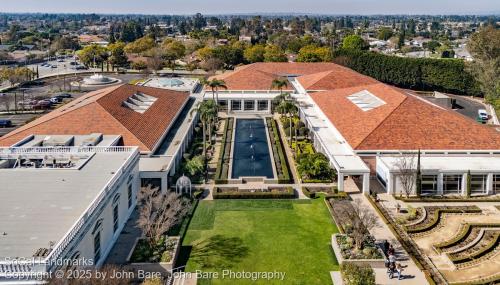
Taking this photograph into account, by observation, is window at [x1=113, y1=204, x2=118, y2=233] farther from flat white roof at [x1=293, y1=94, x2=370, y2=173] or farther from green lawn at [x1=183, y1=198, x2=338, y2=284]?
flat white roof at [x1=293, y1=94, x2=370, y2=173]

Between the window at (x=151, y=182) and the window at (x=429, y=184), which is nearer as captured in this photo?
the window at (x=151, y=182)

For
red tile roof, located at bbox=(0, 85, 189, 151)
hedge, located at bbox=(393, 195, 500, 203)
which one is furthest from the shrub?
red tile roof, located at bbox=(0, 85, 189, 151)

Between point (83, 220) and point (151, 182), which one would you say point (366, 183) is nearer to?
point (151, 182)

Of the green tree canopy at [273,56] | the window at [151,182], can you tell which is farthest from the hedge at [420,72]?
the window at [151,182]

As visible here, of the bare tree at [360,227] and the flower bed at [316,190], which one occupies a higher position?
the bare tree at [360,227]

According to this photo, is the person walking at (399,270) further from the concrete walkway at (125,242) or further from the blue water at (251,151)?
the blue water at (251,151)

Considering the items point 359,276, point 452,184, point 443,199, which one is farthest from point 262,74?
point 359,276
